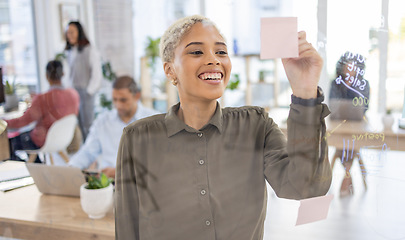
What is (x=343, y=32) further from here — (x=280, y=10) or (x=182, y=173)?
(x=182, y=173)

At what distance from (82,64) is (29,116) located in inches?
53.8

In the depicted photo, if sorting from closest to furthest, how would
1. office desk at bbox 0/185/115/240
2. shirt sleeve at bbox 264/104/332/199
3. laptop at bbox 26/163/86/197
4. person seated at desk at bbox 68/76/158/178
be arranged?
shirt sleeve at bbox 264/104/332/199 < office desk at bbox 0/185/115/240 < laptop at bbox 26/163/86/197 < person seated at desk at bbox 68/76/158/178

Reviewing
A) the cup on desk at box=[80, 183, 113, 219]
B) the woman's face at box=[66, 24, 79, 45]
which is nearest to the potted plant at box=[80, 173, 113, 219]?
the cup on desk at box=[80, 183, 113, 219]

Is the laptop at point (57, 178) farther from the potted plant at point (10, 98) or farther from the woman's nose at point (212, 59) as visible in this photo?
the woman's nose at point (212, 59)

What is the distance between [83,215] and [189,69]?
0.56 m

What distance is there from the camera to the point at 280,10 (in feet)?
2.93

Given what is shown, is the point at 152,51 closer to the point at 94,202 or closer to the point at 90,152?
the point at 90,152

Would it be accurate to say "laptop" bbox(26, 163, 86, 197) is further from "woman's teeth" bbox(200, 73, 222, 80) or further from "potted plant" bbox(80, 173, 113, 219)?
"woman's teeth" bbox(200, 73, 222, 80)

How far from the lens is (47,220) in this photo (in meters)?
1.04

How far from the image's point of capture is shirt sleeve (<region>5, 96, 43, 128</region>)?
48.9 inches

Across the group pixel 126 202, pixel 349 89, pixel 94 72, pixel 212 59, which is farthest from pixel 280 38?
pixel 94 72

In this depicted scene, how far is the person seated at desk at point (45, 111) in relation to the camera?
4.20ft

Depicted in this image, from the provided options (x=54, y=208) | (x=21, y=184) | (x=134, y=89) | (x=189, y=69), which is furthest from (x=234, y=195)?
(x=134, y=89)

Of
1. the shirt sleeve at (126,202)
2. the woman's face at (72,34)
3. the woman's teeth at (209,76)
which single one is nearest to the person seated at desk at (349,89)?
the woman's teeth at (209,76)
